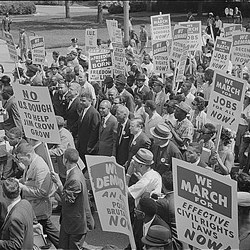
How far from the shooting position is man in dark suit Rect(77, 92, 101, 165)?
1075 centimetres

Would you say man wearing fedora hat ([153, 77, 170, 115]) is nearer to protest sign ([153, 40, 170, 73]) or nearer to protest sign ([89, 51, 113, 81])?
protest sign ([89, 51, 113, 81])

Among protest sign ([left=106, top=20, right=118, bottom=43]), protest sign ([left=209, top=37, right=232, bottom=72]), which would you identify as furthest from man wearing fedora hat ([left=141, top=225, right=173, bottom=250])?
protest sign ([left=106, top=20, right=118, bottom=43])

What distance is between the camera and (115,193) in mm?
6609

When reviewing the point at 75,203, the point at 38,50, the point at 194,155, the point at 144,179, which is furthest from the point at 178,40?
the point at 75,203

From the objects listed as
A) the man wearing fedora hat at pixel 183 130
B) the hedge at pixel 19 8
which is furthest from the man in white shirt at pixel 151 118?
the hedge at pixel 19 8

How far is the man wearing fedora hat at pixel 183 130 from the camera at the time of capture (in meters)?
9.80

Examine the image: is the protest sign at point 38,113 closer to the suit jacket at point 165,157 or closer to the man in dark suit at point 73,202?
the man in dark suit at point 73,202

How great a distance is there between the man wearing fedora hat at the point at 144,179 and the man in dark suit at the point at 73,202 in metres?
0.61

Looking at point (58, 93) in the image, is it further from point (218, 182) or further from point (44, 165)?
point (218, 182)

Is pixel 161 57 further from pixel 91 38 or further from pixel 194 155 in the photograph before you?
pixel 194 155

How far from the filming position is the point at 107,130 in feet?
34.0

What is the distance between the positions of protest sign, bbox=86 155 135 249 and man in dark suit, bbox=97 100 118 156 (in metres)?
3.50

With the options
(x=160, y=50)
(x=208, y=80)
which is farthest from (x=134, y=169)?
(x=160, y=50)

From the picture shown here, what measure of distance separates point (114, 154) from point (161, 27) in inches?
374
